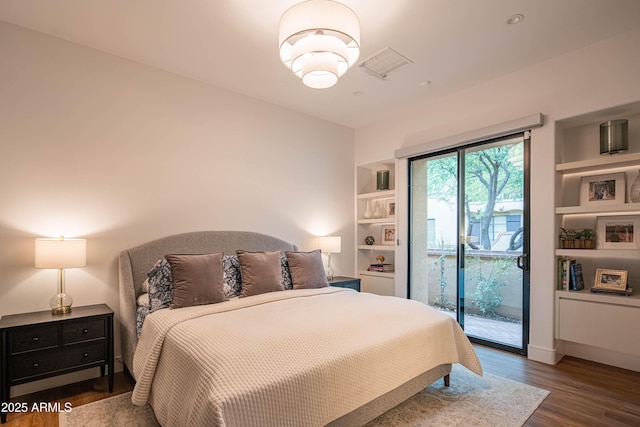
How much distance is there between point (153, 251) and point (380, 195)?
3047 millimetres

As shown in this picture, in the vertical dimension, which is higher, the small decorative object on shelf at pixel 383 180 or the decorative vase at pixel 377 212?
the small decorative object on shelf at pixel 383 180

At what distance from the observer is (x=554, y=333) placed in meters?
3.05

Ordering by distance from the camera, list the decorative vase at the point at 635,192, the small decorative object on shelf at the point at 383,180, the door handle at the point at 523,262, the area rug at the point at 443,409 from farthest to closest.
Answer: the small decorative object on shelf at the point at 383,180 < the door handle at the point at 523,262 < the decorative vase at the point at 635,192 < the area rug at the point at 443,409

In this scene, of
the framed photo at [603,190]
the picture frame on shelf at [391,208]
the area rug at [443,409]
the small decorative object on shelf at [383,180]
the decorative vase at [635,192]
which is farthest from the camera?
the small decorative object on shelf at [383,180]

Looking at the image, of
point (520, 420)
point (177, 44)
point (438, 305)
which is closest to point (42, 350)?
point (177, 44)

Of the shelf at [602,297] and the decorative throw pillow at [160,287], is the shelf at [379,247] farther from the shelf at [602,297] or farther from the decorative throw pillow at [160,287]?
the decorative throw pillow at [160,287]

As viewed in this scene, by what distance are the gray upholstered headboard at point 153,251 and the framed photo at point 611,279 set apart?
3.16 m

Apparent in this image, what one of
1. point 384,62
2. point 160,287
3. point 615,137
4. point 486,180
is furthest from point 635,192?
point 160,287

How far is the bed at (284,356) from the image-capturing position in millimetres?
1470

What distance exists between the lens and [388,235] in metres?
4.87

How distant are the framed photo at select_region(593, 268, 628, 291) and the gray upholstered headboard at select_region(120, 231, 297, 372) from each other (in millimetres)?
3157

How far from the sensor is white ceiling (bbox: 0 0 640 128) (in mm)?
2363

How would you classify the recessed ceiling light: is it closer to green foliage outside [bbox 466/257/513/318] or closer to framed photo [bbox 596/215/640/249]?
framed photo [bbox 596/215/640/249]

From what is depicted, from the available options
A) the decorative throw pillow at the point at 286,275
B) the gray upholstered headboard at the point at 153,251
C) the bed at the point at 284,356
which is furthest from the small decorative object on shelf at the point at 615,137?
the gray upholstered headboard at the point at 153,251
